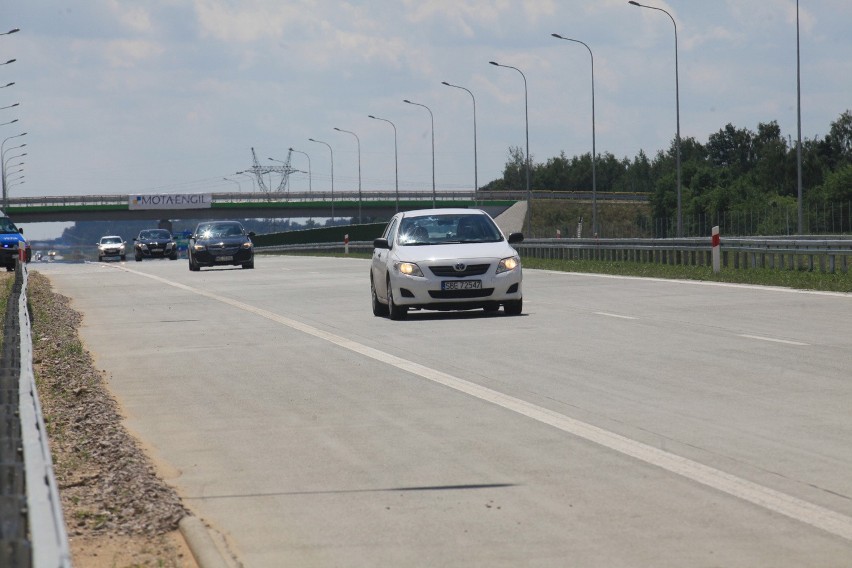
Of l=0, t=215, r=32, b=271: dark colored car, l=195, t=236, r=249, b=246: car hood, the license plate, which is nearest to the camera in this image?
the license plate

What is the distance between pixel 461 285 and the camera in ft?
64.6

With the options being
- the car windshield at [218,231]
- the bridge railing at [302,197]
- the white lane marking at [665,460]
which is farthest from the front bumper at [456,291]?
the bridge railing at [302,197]

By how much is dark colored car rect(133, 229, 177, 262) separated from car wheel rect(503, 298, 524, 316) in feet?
186

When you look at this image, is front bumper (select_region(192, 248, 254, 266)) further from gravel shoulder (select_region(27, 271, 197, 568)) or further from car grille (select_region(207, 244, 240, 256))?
gravel shoulder (select_region(27, 271, 197, 568))

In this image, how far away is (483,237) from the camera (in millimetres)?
20969

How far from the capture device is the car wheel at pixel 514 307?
786 inches

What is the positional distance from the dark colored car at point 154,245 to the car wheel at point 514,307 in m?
56.7

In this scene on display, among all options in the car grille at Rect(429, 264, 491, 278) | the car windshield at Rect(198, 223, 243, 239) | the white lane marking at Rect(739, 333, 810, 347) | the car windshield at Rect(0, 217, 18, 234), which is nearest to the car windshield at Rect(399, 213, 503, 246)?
the car grille at Rect(429, 264, 491, 278)

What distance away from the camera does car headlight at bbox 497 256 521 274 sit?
1981 centimetres

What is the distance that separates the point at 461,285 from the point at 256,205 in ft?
423

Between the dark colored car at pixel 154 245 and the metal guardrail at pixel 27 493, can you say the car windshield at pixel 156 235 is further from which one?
the metal guardrail at pixel 27 493

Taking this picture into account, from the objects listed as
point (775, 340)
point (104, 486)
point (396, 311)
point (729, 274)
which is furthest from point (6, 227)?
point (104, 486)

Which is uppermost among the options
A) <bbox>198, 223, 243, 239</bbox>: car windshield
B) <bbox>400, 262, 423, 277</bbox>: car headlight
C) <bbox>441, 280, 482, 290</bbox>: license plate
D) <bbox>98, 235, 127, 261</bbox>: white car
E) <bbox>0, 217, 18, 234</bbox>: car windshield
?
<bbox>0, 217, 18, 234</bbox>: car windshield

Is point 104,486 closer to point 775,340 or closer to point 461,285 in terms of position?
point 775,340
